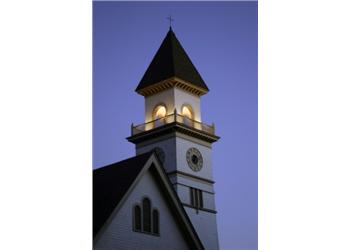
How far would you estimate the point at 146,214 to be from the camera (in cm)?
1462

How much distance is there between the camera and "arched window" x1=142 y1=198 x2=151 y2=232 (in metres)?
14.6

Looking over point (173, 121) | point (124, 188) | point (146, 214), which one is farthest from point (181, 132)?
point (124, 188)

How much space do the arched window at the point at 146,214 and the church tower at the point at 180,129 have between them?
573 inches

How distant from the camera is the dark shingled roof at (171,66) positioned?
100ft

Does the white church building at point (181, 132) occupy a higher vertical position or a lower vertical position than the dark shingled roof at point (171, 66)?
lower

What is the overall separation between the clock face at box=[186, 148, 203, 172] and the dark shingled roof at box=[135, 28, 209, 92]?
288cm

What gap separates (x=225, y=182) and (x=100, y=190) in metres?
2.69

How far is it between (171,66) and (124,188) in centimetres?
1692

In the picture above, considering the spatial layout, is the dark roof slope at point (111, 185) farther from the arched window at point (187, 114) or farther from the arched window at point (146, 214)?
the arched window at point (187, 114)

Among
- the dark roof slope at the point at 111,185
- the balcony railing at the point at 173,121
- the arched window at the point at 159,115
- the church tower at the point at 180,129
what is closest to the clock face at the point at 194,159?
the church tower at the point at 180,129
